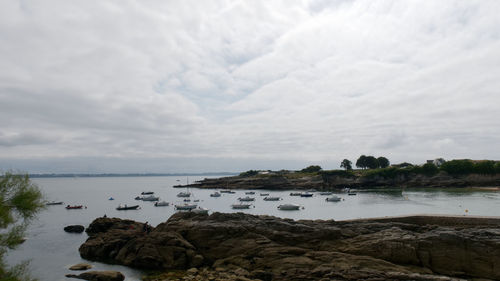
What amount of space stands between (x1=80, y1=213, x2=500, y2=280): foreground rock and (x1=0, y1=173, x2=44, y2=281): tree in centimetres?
1352

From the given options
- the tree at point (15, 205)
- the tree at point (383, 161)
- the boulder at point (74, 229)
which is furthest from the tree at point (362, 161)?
the tree at point (15, 205)

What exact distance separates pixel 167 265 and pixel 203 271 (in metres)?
4.68

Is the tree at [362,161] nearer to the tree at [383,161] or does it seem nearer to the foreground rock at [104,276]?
the tree at [383,161]

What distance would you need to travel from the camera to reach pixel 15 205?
Result: 16906 mm

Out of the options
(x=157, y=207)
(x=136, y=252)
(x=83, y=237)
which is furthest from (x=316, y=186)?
(x=136, y=252)

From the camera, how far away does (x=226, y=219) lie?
3438cm

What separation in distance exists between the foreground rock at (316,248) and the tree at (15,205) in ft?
44.4

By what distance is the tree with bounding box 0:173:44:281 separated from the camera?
16016mm

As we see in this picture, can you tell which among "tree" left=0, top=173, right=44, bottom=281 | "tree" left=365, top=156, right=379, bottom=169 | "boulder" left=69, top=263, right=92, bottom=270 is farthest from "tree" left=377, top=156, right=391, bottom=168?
"tree" left=0, top=173, right=44, bottom=281

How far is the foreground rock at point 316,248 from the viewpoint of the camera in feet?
78.6

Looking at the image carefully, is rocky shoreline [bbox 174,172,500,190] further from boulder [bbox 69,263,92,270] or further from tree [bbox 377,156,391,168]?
boulder [bbox 69,263,92,270]

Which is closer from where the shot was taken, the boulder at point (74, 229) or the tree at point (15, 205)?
the tree at point (15, 205)

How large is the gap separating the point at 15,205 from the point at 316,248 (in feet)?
74.3

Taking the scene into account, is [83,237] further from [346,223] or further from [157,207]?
[157,207]
